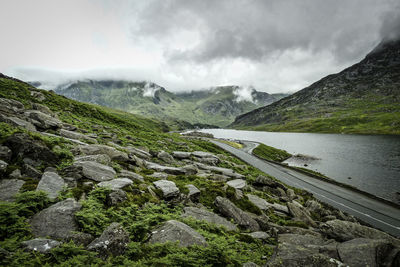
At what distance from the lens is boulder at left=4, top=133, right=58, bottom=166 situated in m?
9.95

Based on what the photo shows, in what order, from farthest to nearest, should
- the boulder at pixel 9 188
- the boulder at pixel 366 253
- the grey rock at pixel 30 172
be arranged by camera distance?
the grey rock at pixel 30 172 → the boulder at pixel 366 253 → the boulder at pixel 9 188

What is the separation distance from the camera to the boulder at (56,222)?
6.13 m

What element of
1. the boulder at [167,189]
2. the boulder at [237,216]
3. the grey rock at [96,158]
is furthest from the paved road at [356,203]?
the grey rock at [96,158]

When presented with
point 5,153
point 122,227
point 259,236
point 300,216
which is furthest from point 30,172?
point 300,216

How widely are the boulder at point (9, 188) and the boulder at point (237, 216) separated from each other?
11.0m

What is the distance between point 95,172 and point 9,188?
4131mm

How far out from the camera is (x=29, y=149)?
10.3 m

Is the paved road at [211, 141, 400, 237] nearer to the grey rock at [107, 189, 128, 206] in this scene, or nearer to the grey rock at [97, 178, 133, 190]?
the grey rock at [97, 178, 133, 190]

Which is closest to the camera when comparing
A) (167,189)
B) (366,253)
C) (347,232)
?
(366,253)

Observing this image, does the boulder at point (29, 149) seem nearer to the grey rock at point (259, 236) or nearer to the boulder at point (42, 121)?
the boulder at point (42, 121)

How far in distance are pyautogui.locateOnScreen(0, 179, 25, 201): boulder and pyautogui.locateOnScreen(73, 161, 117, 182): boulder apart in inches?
117

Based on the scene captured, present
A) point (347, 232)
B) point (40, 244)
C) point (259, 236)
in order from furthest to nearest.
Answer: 1. point (347, 232)
2. point (259, 236)
3. point (40, 244)

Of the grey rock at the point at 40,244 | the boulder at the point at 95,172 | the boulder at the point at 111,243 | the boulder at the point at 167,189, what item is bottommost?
the boulder at the point at 167,189

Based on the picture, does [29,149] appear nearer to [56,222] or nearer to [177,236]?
[56,222]
